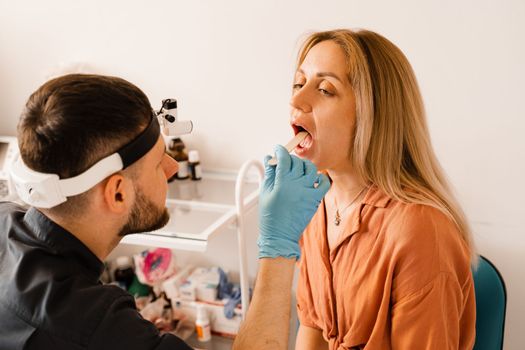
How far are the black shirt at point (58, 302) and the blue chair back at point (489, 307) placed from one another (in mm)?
806

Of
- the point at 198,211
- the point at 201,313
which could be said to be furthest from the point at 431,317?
the point at 201,313

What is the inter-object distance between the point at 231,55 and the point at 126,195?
1.08 meters

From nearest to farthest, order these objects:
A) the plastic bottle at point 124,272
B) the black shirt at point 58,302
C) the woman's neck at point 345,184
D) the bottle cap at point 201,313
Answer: the black shirt at point 58,302 → the woman's neck at point 345,184 → the bottle cap at point 201,313 → the plastic bottle at point 124,272

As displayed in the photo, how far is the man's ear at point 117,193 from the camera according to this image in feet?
3.18

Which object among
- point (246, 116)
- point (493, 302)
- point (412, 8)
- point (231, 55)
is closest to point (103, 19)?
point (231, 55)

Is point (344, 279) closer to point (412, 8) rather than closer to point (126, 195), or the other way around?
point (126, 195)

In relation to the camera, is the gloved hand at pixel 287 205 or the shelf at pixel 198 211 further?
the shelf at pixel 198 211

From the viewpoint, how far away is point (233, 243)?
2.19 m

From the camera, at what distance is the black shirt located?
851mm

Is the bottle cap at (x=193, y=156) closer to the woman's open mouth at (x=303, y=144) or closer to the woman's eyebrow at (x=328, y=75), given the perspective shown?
the woman's open mouth at (x=303, y=144)

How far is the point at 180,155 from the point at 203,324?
66 centimetres

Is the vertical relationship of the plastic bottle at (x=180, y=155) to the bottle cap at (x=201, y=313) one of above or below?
above

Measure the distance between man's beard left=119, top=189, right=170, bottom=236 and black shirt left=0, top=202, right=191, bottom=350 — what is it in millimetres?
102

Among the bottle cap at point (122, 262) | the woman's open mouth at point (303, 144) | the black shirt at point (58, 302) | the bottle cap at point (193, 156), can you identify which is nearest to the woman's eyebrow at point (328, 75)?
the woman's open mouth at point (303, 144)
